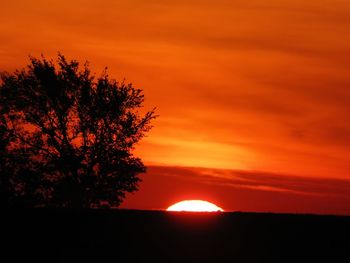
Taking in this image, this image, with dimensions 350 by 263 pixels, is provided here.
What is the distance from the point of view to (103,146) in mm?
46844

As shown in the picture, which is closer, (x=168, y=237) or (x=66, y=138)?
(x=168, y=237)

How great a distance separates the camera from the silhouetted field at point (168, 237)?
835 inches

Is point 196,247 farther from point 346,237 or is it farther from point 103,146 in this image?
point 103,146

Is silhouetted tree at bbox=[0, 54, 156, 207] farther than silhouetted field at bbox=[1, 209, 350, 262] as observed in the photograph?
Yes

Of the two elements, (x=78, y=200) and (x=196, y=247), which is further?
(x=78, y=200)

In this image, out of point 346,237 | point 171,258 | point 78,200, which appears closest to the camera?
point 171,258

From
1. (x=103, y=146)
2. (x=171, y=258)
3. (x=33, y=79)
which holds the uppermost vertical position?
(x=33, y=79)

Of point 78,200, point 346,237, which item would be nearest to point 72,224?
point 346,237

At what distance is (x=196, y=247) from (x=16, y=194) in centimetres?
2738

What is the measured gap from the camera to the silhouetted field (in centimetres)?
2122

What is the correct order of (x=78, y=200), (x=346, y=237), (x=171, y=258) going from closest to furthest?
1. (x=171, y=258)
2. (x=346, y=237)
3. (x=78, y=200)

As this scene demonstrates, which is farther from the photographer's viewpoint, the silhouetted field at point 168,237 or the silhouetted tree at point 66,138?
the silhouetted tree at point 66,138

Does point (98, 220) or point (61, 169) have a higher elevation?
point (61, 169)

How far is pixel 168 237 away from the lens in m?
21.8
